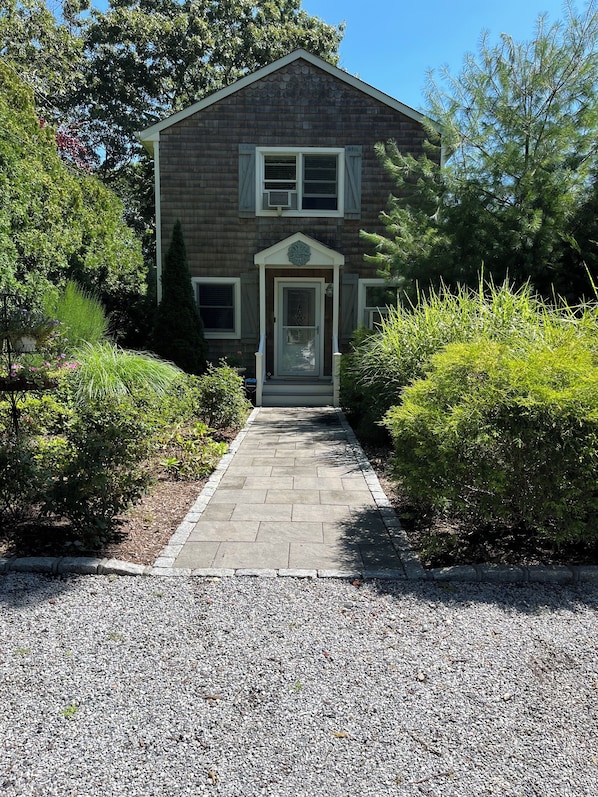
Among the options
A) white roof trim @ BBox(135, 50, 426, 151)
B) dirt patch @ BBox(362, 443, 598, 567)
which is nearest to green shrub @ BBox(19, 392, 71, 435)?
dirt patch @ BBox(362, 443, 598, 567)

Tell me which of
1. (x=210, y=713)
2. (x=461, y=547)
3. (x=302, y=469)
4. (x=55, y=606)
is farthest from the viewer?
(x=302, y=469)

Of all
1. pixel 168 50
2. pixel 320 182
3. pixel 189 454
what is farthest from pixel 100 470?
pixel 168 50

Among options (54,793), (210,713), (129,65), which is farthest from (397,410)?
(129,65)

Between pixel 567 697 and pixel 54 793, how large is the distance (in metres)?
2.07

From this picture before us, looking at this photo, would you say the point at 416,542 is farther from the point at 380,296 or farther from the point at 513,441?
the point at 380,296

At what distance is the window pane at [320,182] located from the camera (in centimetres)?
1192

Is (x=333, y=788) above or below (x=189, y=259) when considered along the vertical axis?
below

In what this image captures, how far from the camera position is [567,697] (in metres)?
2.34

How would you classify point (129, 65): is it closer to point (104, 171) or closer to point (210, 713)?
point (104, 171)

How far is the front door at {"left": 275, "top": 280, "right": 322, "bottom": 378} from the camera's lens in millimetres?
12273

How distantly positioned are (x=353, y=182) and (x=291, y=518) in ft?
30.7

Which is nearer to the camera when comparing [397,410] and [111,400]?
[111,400]

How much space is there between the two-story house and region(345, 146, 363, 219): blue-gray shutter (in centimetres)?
2

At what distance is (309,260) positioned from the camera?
11.5 metres
